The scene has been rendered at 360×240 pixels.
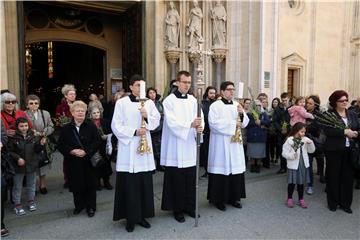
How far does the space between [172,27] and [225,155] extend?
6539mm

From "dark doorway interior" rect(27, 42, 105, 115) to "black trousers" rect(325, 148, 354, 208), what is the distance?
13.2 meters

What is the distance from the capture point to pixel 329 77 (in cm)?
1345

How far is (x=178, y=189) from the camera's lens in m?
4.31

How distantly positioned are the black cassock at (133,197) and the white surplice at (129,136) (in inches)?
4.0

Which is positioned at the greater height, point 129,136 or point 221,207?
point 129,136

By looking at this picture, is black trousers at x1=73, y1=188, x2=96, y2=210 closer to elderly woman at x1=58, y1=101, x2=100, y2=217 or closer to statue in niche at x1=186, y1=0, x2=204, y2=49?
elderly woman at x1=58, y1=101, x2=100, y2=217

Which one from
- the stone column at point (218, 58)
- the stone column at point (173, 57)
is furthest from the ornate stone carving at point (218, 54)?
the stone column at point (173, 57)

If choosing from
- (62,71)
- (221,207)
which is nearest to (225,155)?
(221,207)

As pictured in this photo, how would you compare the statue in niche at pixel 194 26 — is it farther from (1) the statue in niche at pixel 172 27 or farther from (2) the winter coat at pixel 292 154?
(2) the winter coat at pixel 292 154

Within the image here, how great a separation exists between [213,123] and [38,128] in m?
2.96

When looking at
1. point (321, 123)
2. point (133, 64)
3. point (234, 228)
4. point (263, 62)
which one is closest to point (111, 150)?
point (234, 228)

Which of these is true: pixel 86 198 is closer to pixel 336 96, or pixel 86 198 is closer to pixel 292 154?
pixel 292 154

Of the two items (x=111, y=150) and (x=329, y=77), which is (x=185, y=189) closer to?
(x=111, y=150)

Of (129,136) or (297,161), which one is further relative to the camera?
(297,161)
